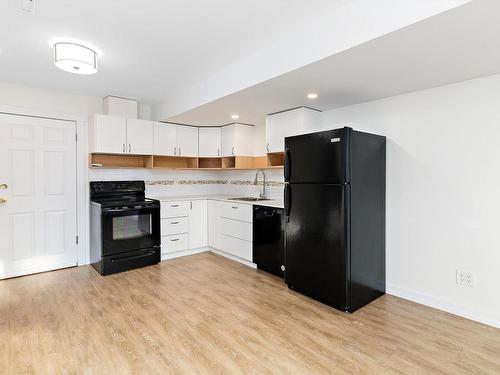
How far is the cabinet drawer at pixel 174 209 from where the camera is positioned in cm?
406

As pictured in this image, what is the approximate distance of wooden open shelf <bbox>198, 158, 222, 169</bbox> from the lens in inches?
197

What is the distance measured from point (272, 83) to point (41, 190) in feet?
10.4

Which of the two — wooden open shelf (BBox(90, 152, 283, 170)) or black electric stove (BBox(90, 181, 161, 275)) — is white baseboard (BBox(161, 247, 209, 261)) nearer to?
black electric stove (BBox(90, 181, 161, 275))

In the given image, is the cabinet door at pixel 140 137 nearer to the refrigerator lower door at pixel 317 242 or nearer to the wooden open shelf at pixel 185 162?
the wooden open shelf at pixel 185 162

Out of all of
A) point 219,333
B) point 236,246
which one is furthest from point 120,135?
point 219,333

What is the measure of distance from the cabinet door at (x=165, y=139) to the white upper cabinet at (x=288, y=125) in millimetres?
1555

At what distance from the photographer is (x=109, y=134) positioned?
12.5 feet

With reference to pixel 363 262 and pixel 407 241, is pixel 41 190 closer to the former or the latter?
pixel 363 262

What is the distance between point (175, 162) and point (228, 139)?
99 cm

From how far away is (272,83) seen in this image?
2.60 m

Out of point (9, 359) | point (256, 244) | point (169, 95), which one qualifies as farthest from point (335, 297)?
point (169, 95)

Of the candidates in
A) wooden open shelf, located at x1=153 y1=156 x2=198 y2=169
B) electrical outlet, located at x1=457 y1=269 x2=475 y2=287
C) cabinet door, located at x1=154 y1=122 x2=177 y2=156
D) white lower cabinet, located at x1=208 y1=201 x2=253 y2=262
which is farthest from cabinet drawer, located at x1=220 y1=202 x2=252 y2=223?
electrical outlet, located at x1=457 y1=269 x2=475 y2=287

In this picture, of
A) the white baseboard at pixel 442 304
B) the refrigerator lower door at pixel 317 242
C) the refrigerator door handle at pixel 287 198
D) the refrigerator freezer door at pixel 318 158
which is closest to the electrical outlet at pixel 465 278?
the white baseboard at pixel 442 304

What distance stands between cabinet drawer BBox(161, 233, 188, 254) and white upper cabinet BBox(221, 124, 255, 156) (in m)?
1.48
